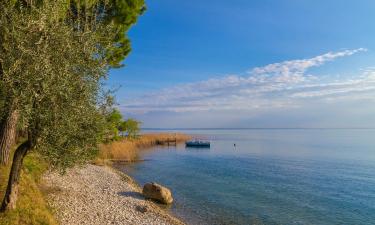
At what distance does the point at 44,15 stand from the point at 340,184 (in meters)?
43.2

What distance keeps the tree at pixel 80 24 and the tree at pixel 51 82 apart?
4.9 inches

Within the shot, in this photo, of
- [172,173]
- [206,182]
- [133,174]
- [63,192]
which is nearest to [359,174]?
[206,182]

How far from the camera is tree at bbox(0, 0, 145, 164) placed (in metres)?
12.6

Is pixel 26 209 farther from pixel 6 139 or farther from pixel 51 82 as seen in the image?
pixel 51 82

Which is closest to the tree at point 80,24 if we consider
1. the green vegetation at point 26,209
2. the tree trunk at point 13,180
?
the tree trunk at point 13,180

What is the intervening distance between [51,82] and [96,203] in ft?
45.7

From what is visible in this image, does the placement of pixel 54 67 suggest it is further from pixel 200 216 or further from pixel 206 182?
pixel 206 182

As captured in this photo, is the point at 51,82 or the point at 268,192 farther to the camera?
the point at 268,192

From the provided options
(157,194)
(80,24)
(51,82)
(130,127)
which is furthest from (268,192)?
(130,127)

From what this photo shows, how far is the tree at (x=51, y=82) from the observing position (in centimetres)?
1162

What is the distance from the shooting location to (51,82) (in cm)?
1191

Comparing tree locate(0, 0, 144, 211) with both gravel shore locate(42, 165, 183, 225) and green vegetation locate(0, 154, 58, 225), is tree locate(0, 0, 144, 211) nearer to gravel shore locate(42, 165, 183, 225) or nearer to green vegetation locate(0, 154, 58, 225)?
green vegetation locate(0, 154, 58, 225)

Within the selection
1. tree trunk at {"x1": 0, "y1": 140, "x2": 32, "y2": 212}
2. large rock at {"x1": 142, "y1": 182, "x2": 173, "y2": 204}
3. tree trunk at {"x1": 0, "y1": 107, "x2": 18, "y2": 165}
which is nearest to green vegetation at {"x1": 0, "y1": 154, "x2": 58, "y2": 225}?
tree trunk at {"x1": 0, "y1": 140, "x2": 32, "y2": 212}

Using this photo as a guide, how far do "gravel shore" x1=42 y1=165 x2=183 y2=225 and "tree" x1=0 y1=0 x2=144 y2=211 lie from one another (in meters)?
3.23
